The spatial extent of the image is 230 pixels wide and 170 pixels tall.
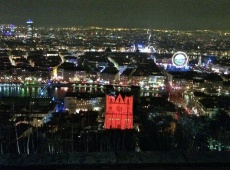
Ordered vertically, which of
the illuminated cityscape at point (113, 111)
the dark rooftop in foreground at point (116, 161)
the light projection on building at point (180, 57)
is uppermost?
the light projection on building at point (180, 57)

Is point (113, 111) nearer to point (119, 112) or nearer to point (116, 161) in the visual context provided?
point (119, 112)


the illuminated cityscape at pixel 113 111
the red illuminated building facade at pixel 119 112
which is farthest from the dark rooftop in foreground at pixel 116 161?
the red illuminated building facade at pixel 119 112

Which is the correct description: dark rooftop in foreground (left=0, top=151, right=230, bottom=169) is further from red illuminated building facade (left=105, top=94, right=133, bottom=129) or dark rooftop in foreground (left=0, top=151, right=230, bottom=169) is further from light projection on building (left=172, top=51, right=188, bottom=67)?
light projection on building (left=172, top=51, right=188, bottom=67)

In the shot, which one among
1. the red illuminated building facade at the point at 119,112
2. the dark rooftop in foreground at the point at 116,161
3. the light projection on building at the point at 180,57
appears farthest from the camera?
the light projection on building at the point at 180,57

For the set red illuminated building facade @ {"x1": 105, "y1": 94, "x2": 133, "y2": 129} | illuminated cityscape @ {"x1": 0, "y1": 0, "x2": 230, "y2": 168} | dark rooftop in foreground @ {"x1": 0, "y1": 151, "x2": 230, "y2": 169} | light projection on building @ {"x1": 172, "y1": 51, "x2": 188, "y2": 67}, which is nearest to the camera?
dark rooftop in foreground @ {"x1": 0, "y1": 151, "x2": 230, "y2": 169}

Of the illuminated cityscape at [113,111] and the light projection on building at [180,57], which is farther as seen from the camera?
the light projection on building at [180,57]

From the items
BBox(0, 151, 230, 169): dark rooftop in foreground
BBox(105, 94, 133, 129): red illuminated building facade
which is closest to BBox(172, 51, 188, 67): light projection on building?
BBox(105, 94, 133, 129): red illuminated building facade

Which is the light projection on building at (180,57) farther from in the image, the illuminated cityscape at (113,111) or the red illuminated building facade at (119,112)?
the red illuminated building facade at (119,112)

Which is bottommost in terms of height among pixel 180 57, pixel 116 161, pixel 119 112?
→ pixel 119 112

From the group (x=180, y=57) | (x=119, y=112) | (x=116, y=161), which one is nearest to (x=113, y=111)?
(x=119, y=112)
